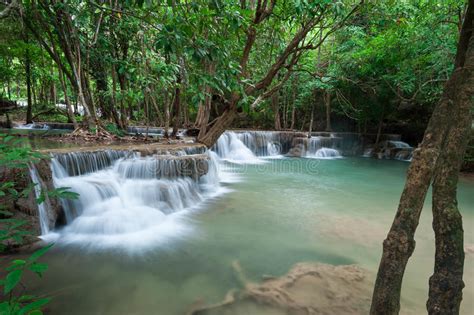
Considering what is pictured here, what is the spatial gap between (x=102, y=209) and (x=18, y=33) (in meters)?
10.5

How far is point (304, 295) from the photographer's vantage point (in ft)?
9.08

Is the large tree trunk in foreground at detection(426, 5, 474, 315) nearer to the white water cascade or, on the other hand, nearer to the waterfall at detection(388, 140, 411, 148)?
the white water cascade

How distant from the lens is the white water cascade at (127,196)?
429 centimetres

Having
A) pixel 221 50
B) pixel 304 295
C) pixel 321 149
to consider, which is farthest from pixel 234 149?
pixel 304 295

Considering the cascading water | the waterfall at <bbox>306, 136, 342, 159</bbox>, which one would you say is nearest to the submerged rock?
the waterfall at <bbox>306, 136, 342, 159</bbox>

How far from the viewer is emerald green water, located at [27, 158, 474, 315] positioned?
110 inches

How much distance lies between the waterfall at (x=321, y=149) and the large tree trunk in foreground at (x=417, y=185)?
1304cm

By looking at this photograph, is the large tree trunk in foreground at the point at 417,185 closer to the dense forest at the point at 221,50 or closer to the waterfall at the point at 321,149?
the dense forest at the point at 221,50

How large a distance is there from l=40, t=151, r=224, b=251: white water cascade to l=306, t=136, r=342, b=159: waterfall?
29.8 ft

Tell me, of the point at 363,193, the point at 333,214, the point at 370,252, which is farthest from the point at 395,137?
the point at 370,252

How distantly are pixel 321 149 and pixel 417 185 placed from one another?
13.6m

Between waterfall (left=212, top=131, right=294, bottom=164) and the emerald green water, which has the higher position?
waterfall (left=212, top=131, right=294, bottom=164)

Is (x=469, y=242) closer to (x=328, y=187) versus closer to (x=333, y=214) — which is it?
(x=333, y=214)

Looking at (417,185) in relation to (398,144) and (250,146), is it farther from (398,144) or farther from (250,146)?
(398,144)
